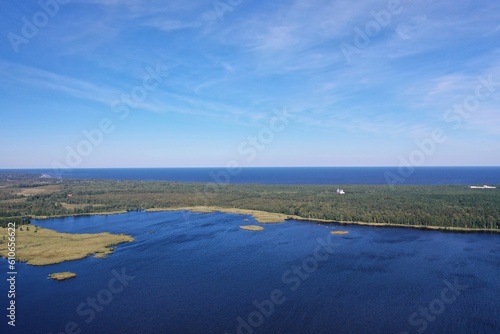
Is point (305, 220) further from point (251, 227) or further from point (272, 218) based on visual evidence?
point (251, 227)

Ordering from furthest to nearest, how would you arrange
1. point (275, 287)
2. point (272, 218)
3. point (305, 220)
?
point (272, 218)
point (305, 220)
point (275, 287)

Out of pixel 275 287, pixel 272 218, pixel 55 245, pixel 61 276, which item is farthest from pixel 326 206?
pixel 61 276

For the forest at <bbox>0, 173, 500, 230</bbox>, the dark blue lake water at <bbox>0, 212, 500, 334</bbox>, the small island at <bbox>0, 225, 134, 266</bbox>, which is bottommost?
the dark blue lake water at <bbox>0, 212, 500, 334</bbox>

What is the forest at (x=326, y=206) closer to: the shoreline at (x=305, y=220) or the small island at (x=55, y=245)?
the shoreline at (x=305, y=220)

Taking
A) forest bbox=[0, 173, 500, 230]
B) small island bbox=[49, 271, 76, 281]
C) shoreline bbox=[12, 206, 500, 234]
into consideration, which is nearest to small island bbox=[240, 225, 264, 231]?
shoreline bbox=[12, 206, 500, 234]

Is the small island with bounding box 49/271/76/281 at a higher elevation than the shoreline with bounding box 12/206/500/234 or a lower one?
lower

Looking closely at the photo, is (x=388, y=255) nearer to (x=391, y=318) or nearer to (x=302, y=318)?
(x=391, y=318)

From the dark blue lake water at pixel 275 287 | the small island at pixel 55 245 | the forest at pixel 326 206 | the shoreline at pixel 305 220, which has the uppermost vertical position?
the forest at pixel 326 206

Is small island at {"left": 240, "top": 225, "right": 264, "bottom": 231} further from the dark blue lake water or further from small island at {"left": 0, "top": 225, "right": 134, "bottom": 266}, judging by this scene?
small island at {"left": 0, "top": 225, "right": 134, "bottom": 266}

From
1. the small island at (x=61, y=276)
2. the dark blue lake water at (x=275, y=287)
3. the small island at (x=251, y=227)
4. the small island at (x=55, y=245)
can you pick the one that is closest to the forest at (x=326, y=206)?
the dark blue lake water at (x=275, y=287)
